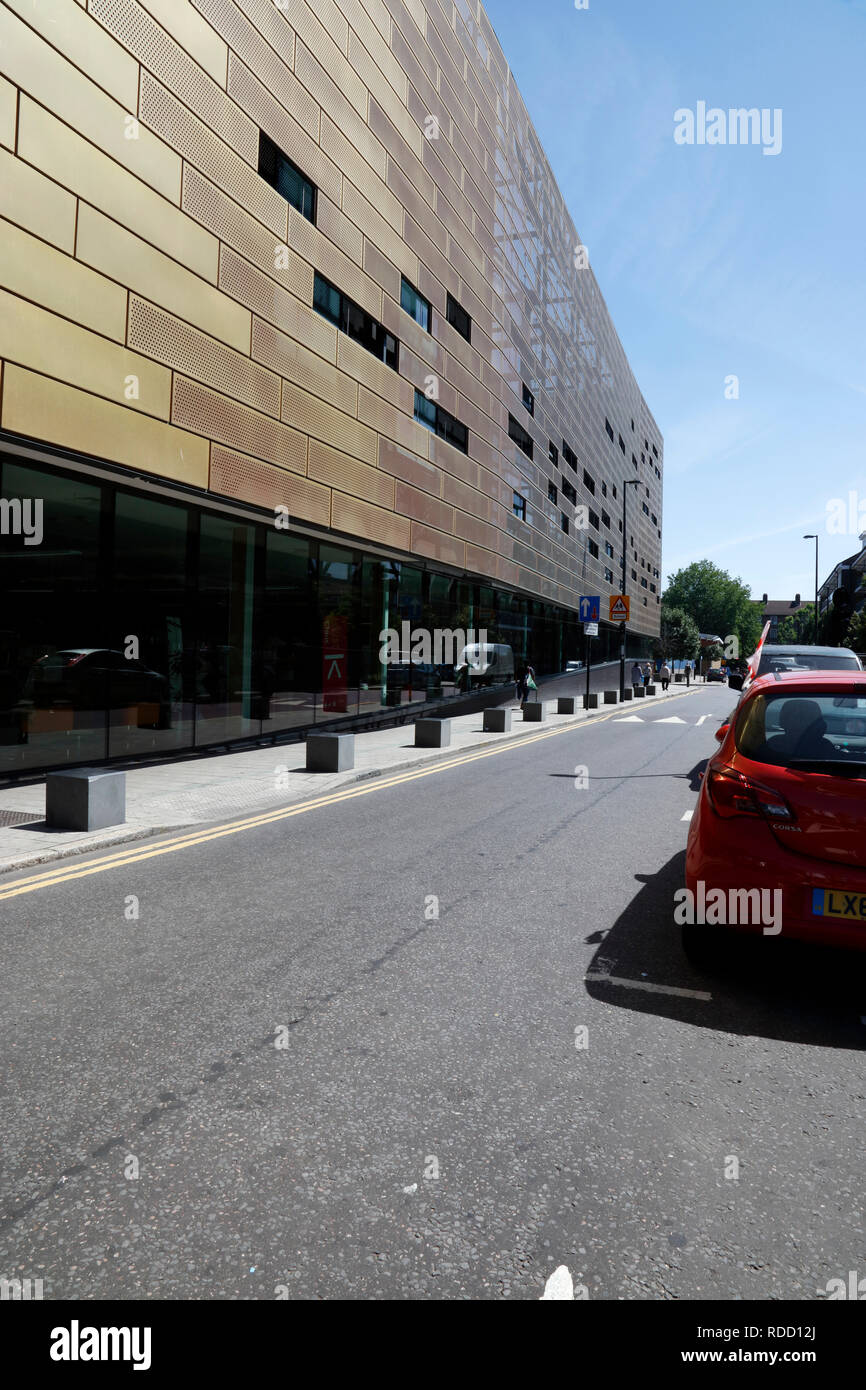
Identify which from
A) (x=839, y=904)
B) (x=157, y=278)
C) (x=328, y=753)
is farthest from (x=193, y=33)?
(x=839, y=904)

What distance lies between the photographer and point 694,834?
4.93 metres

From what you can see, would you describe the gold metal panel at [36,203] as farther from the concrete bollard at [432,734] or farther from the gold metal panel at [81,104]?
the concrete bollard at [432,734]

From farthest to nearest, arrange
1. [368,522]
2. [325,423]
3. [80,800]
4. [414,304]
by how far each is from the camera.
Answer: [414,304] < [368,522] < [325,423] < [80,800]

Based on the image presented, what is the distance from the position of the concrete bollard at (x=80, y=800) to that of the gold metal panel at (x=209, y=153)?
970 centimetres

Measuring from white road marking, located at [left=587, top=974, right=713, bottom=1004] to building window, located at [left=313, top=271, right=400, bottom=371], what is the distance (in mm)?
16190

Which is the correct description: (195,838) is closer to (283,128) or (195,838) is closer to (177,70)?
(177,70)

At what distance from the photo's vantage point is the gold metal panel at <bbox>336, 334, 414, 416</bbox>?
18.9m

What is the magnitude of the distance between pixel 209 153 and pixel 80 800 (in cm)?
1107

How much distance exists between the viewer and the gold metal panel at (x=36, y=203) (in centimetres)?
1009

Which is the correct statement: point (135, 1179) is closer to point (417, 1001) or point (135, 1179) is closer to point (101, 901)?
point (417, 1001)

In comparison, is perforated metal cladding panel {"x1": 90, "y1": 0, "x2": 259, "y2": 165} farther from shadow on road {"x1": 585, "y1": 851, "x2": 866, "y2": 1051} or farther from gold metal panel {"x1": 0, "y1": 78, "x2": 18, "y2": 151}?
shadow on road {"x1": 585, "y1": 851, "x2": 866, "y2": 1051}

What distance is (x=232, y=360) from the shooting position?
48.1 feet
